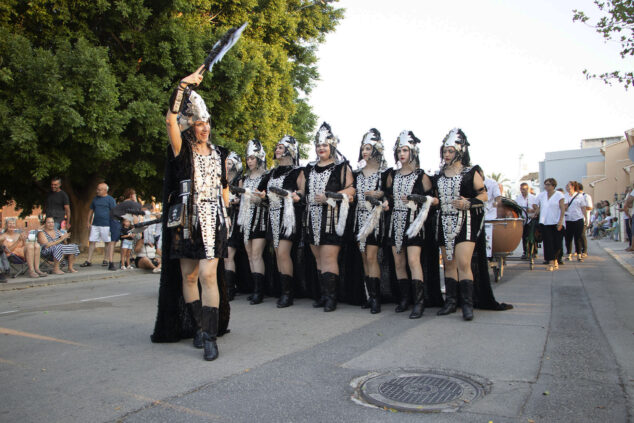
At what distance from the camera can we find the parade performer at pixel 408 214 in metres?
6.55

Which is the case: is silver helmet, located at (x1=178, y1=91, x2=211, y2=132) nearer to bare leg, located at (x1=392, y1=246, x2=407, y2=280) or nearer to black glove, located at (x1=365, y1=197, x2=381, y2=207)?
black glove, located at (x1=365, y1=197, x2=381, y2=207)

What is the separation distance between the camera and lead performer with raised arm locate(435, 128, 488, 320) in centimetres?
639

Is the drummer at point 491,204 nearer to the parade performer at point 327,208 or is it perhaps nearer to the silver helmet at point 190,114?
the parade performer at point 327,208

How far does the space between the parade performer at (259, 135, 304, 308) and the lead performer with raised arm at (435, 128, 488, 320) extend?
2.04m

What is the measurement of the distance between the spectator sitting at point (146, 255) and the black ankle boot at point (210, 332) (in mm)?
8879

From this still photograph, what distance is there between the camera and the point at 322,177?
24.0ft

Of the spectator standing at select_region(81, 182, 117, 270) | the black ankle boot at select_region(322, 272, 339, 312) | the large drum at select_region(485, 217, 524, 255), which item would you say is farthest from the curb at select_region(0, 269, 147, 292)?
the large drum at select_region(485, 217, 524, 255)

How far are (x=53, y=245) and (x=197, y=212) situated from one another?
9.07m

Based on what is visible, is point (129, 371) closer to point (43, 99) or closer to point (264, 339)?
point (264, 339)

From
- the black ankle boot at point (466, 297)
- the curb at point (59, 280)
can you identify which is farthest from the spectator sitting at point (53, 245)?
the black ankle boot at point (466, 297)

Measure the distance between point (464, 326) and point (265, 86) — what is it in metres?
16.2

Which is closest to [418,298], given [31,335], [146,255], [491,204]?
[491,204]

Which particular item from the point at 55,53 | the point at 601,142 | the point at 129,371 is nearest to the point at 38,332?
the point at 129,371

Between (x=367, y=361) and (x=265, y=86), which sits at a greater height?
(x=265, y=86)
